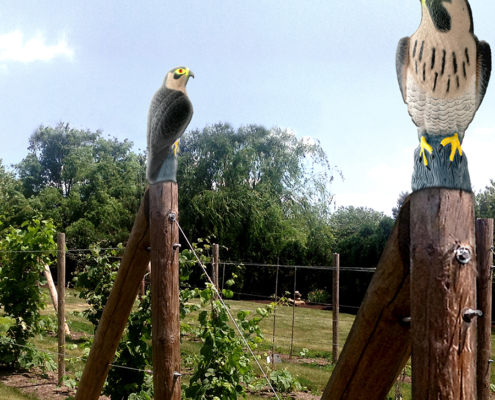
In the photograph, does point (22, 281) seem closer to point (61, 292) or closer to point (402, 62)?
point (61, 292)

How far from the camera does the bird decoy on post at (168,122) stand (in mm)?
2889

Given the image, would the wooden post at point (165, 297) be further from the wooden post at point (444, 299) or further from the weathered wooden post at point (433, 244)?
the wooden post at point (444, 299)

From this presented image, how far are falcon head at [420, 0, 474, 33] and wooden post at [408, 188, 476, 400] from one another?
1.69ft

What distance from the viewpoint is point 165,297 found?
9.16 ft

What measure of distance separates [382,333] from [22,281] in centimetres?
582

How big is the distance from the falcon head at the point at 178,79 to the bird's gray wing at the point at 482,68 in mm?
1768

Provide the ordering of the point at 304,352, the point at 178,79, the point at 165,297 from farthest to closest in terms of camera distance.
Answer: the point at 304,352
the point at 178,79
the point at 165,297

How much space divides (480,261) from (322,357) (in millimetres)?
5035

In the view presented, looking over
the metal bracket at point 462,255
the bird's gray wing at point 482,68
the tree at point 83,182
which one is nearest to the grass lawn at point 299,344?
the metal bracket at point 462,255

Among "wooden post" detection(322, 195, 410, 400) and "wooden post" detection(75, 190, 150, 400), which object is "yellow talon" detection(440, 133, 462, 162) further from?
"wooden post" detection(75, 190, 150, 400)

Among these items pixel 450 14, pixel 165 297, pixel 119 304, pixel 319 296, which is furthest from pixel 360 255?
pixel 450 14

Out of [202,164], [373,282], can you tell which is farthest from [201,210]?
[373,282]

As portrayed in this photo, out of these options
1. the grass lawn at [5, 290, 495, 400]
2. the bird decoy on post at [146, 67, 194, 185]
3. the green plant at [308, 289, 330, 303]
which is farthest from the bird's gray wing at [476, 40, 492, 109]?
the green plant at [308, 289, 330, 303]

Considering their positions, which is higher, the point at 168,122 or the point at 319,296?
the point at 168,122
